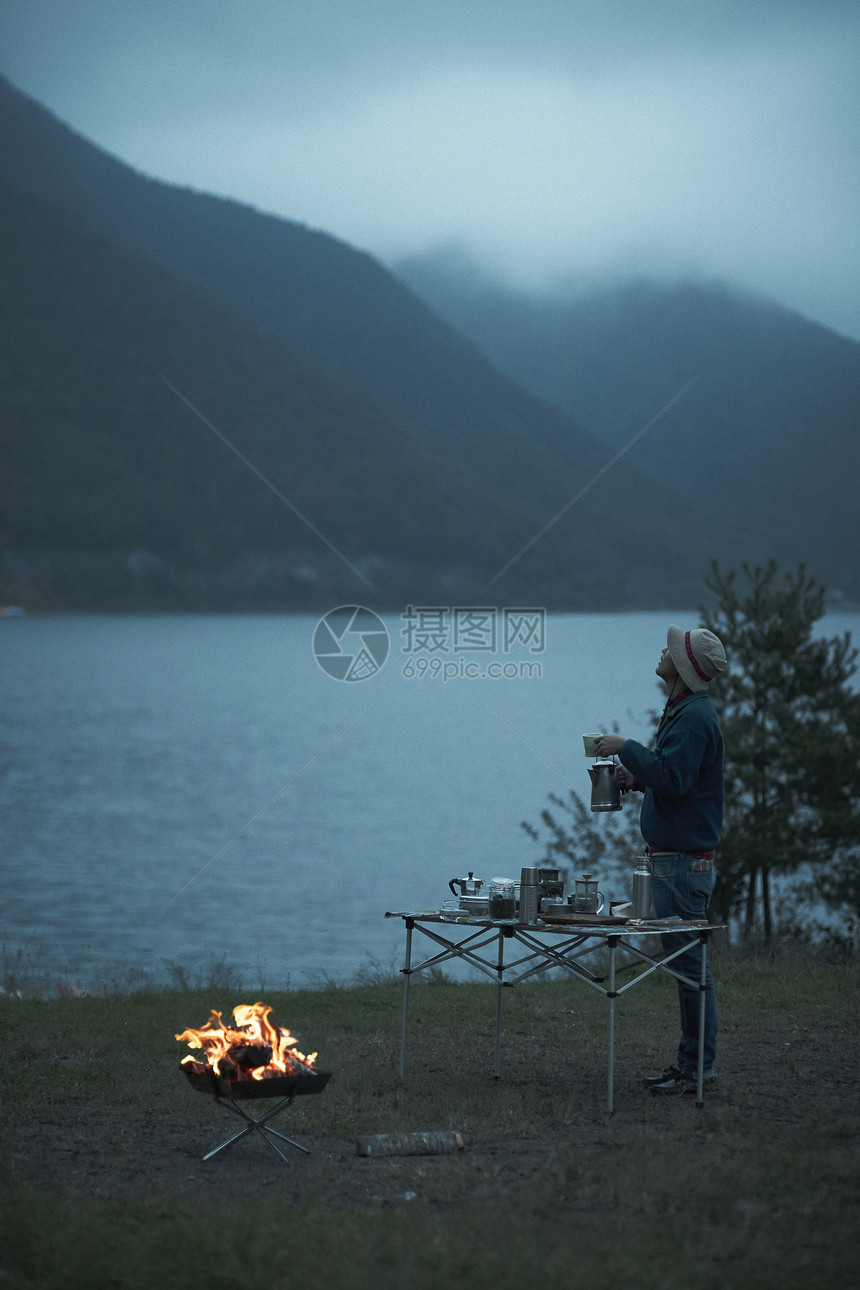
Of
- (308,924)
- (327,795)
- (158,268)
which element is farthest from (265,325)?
(308,924)

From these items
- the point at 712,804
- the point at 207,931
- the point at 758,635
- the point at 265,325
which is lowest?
the point at 207,931

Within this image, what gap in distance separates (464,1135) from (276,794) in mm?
27571

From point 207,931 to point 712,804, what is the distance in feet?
46.8

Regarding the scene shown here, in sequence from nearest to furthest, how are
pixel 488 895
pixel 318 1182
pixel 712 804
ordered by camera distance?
pixel 318 1182
pixel 712 804
pixel 488 895

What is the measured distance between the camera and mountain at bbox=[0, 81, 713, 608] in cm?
7812

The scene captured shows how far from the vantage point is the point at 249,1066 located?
4266 mm

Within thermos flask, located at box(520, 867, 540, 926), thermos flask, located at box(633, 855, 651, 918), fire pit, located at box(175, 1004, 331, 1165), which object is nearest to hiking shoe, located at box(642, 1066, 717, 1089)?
thermos flask, located at box(633, 855, 651, 918)

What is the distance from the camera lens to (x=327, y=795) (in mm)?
35312

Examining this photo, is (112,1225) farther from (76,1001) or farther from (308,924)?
(308,924)

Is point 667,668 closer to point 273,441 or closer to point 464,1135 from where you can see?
point 464,1135

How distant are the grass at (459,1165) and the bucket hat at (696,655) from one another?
1.64m

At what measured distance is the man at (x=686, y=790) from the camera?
16.0 feet

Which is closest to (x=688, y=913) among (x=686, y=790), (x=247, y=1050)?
(x=686, y=790)

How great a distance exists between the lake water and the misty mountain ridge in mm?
9295
